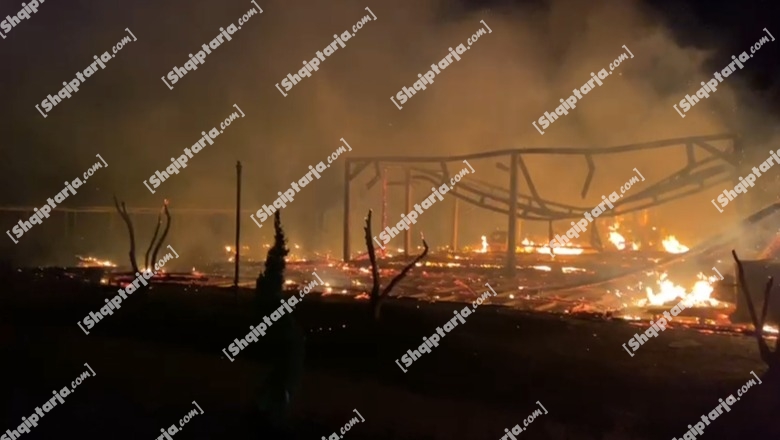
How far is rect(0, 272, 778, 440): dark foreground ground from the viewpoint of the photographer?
7457 mm

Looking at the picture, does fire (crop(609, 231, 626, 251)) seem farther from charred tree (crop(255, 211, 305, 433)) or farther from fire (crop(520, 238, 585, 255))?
charred tree (crop(255, 211, 305, 433))

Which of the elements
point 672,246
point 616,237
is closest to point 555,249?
point 616,237

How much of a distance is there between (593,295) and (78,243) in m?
17.1

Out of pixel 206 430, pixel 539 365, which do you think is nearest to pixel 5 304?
pixel 206 430

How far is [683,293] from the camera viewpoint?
→ 12352 mm

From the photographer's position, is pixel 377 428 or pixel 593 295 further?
pixel 593 295

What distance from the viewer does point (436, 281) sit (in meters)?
14.0

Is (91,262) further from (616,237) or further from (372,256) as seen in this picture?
(616,237)

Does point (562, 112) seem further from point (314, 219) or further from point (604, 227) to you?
point (314, 219)

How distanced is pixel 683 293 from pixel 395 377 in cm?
649

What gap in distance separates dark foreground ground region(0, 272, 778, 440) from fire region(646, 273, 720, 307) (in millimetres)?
2812

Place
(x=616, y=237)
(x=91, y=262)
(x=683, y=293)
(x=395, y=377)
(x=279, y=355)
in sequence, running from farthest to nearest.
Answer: (x=616, y=237)
(x=91, y=262)
(x=683, y=293)
(x=395, y=377)
(x=279, y=355)

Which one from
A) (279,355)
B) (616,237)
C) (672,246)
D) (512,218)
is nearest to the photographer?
(279,355)

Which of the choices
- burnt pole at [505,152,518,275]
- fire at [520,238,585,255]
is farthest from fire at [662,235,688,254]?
burnt pole at [505,152,518,275]
